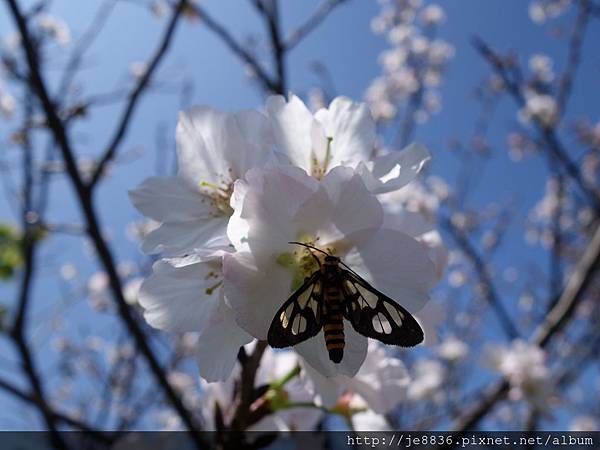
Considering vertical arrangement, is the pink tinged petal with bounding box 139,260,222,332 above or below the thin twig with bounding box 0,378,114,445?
above

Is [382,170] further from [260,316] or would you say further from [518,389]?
[518,389]

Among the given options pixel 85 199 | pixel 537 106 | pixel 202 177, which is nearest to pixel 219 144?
pixel 202 177

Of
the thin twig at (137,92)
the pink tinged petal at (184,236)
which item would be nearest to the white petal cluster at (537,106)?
the thin twig at (137,92)

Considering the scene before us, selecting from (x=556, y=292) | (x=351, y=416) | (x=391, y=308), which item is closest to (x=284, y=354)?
(x=351, y=416)

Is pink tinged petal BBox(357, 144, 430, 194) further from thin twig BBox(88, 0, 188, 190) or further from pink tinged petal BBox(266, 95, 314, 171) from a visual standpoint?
thin twig BBox(88, 0, 188, 190)

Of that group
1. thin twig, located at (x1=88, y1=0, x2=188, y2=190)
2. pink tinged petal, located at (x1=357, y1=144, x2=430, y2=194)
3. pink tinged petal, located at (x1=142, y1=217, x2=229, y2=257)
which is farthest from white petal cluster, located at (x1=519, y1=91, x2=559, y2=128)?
pink tinged petal, located at (x1=142, y1=217, x2=229, y2=257)

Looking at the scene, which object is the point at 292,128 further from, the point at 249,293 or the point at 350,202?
the point at 249,293

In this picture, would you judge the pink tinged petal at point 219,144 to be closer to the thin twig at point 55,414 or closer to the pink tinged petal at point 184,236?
the pink tinged petal at point 184,236
